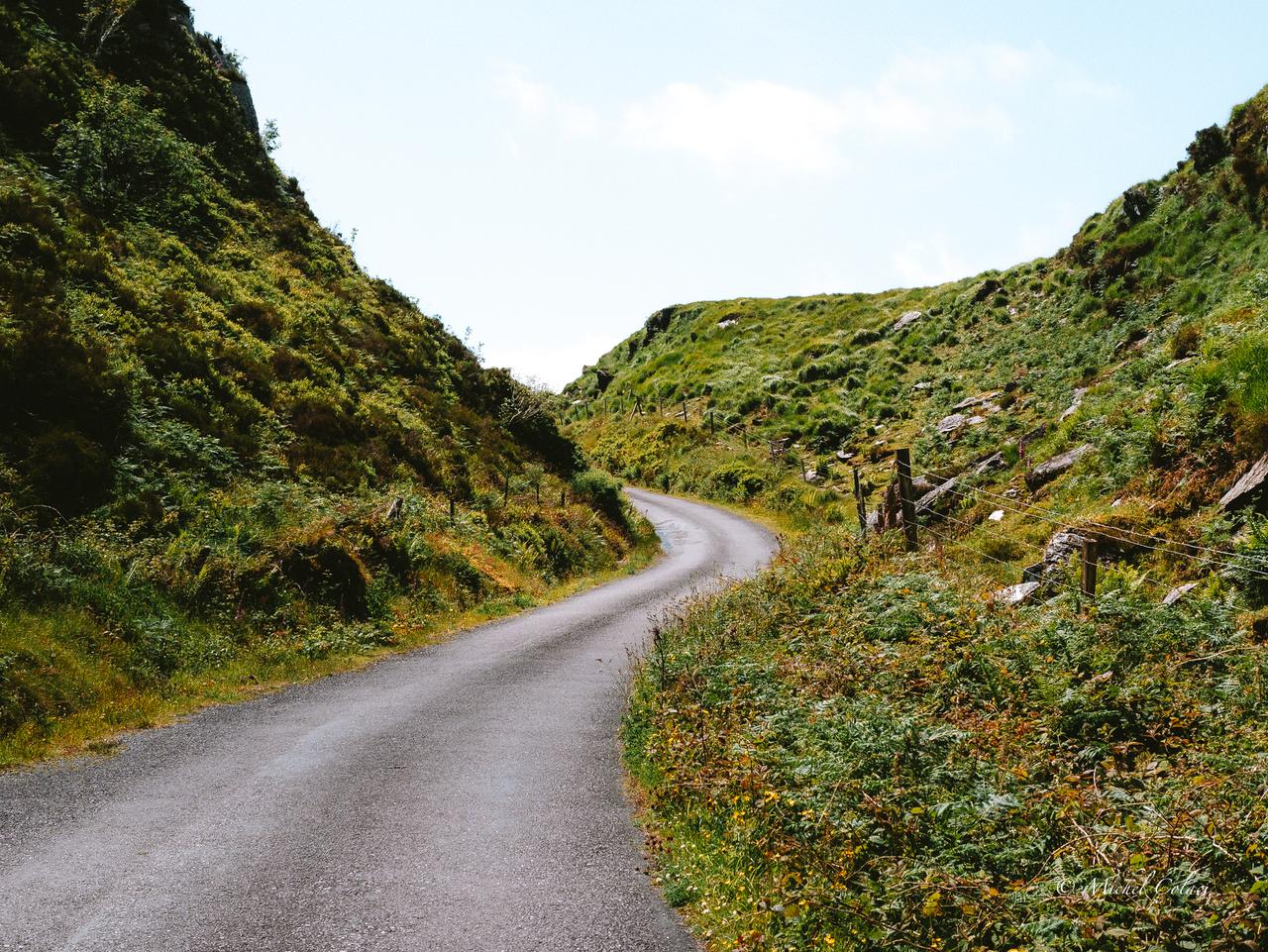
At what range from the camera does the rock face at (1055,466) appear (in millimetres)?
15454

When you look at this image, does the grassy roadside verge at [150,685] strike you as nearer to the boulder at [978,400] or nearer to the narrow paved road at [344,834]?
the narrow paved road at [344,834]

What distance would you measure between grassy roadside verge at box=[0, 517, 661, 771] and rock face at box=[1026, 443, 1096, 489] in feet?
41.7

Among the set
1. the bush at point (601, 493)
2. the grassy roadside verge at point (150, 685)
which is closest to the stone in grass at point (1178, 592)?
the grassy roadside verge at point (150, 685)

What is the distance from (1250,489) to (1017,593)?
2.96 meters

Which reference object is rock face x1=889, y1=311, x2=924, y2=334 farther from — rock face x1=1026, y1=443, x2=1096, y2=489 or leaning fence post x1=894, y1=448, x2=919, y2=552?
leaning fence post x1=894, y1=448, x2=919, y2=552

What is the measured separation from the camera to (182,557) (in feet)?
43.1

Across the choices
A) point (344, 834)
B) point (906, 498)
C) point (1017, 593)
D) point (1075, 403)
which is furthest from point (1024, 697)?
point (1075, 403)

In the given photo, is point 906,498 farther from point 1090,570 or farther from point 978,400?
point 978,400

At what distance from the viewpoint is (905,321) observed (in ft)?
180

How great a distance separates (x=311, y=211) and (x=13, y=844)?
38.9 metres

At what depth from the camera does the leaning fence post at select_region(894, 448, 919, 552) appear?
521 inches

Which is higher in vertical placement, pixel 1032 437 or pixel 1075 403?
pixel 1075 403

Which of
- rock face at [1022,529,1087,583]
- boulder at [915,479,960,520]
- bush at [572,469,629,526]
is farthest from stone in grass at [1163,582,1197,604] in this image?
bush at [572,469,629,526]

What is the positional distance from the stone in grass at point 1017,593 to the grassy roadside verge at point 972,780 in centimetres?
34
